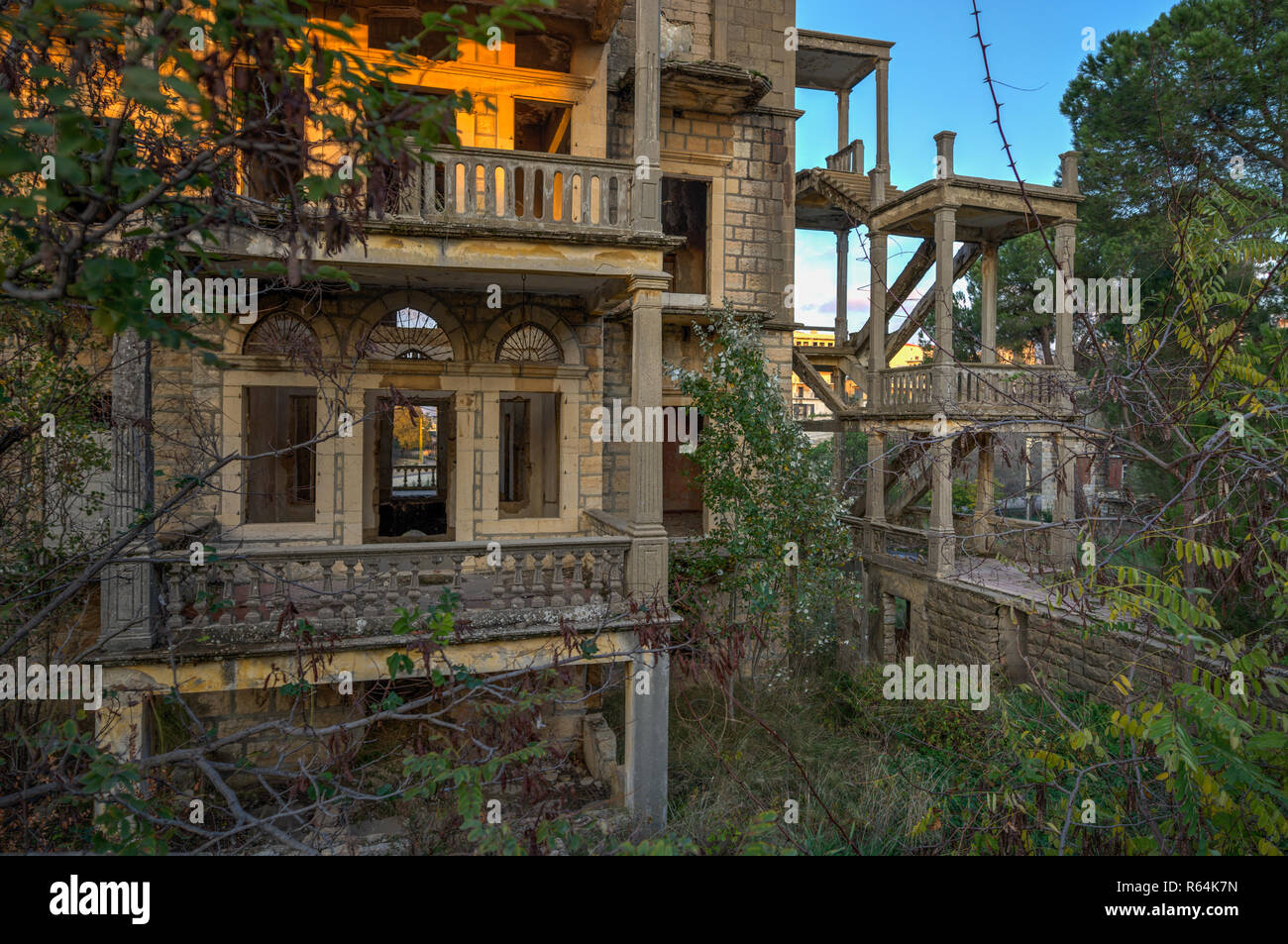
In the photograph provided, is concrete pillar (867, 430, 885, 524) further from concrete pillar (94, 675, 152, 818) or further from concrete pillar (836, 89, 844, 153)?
concrete pillar (94, 675, 152, 818)

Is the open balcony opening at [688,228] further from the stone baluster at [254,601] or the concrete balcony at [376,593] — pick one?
the stone baluster at [254,601]

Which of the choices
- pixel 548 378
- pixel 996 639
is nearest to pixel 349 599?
pixel 548 378

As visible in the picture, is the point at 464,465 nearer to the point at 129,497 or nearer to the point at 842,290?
the point at 129,497

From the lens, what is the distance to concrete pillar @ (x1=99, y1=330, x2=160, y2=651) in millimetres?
6160

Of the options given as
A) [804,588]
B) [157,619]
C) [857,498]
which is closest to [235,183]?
[157,619]

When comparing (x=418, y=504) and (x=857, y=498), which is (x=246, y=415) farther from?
(x=857, y=498)

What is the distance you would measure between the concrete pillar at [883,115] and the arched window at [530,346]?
9352 millimetres

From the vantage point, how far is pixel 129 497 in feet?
20.6

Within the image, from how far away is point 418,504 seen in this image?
608 inches

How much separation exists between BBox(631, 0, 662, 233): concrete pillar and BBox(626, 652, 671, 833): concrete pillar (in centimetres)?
485

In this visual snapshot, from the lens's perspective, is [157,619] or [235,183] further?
[157,619]

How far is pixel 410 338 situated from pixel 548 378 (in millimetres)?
1977

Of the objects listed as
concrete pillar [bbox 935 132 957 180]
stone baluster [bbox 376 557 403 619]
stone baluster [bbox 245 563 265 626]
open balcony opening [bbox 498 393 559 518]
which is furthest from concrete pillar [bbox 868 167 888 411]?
stone baluster [bbox 245 563 265 626]
